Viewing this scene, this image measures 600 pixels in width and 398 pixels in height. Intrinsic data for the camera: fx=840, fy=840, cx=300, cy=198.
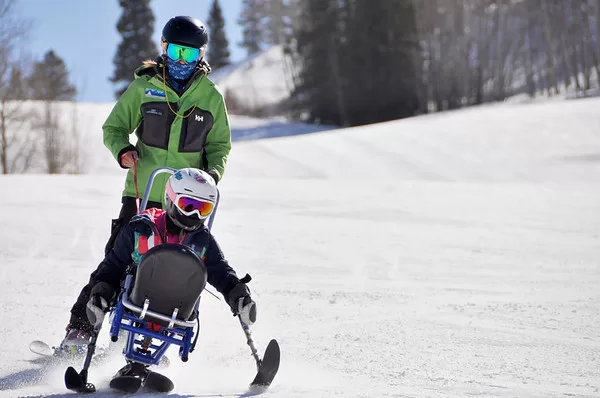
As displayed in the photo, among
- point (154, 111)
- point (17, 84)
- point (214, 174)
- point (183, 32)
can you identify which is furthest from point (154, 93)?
point (17, 84)

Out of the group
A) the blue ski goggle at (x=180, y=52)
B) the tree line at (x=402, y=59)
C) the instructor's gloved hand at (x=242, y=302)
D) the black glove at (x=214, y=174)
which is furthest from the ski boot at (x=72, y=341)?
the tree line at (x=402, y=59)

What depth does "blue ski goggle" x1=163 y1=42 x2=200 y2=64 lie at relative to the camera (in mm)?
5496

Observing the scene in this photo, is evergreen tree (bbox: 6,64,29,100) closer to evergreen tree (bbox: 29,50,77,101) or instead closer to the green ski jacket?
evergreen tree (bbox: 29,50,77,101)

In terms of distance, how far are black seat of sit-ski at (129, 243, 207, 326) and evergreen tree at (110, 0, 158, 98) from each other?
163 ft

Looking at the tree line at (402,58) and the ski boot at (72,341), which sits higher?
the tree line at (402,58)

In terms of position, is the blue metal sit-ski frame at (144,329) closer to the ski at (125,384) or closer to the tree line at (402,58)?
the ski at (125,384)

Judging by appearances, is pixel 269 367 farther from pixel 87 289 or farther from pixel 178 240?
pixel 87 289

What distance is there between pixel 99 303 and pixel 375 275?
5.09 metres

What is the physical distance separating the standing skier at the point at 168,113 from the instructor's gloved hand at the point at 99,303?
74 cm

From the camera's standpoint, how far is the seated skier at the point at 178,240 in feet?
15.5

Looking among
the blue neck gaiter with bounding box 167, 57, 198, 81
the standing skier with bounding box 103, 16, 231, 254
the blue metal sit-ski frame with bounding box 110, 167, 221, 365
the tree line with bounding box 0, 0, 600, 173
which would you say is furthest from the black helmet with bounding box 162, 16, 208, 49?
the tree line with bounding box 0, 0, 600, 173

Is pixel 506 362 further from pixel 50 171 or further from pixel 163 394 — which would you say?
pixel 50 171

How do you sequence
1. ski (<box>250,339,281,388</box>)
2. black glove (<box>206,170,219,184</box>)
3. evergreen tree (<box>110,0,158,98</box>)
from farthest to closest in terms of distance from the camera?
1. evergreen tree (<box>110,0,158,98</box>)
2. black glove (<box>206,170,219,184</box>)
3. ski (<box>250,339,281,388</box>)

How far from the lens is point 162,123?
5551 mm
